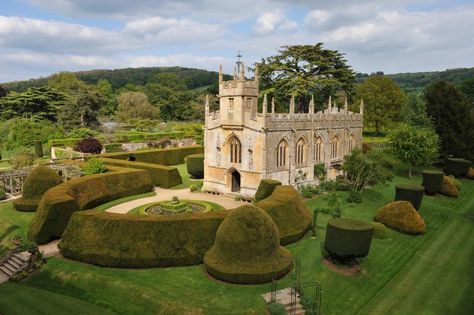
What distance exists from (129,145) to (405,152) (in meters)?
42.3

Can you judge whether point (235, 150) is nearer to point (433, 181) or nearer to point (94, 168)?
point (94, 168)

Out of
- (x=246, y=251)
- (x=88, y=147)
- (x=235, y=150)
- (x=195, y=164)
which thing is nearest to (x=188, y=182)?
(x=195, y=164)

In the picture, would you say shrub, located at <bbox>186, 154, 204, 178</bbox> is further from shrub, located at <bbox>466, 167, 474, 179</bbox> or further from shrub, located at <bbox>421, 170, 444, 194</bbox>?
shrub, located at <bbox>466, 167, 474, 179</bbox>

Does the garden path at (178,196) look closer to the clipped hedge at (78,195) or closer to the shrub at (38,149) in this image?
the clipped hedge at (78,195)

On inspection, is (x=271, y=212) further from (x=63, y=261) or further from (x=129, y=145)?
(x=129, y=145)

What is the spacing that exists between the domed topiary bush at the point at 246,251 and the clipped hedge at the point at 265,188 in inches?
473

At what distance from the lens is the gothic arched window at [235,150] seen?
123ft

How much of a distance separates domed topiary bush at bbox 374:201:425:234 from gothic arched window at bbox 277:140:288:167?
34.5ft

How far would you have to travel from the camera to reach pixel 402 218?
29.9 meters

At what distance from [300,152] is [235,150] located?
719 cm

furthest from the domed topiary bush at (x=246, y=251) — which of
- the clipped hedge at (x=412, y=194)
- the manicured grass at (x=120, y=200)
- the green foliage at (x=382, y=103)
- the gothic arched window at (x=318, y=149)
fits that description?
the green foliage at (x=382, y=103)

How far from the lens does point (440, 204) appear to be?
38.6 m

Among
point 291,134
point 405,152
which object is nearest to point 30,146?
point 291,134

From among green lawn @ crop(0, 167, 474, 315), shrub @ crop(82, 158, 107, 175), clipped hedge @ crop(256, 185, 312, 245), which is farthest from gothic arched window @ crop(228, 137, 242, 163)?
shrub @ crop(82, 158, 107, 175)
